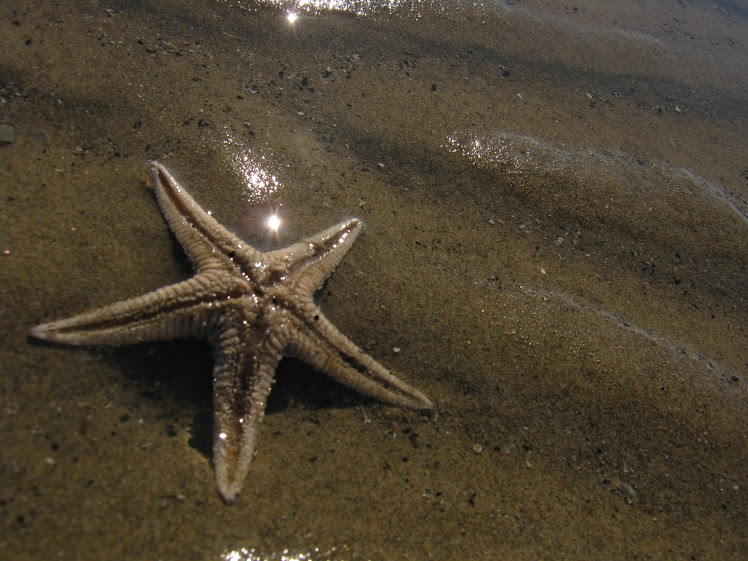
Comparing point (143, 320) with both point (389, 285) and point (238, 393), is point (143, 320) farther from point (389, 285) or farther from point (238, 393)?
point (389, 285)

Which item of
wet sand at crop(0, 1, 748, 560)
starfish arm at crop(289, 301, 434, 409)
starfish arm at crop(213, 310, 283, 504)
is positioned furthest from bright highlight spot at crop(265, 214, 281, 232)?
starfish arm at crop(213, 310, 283, 504)

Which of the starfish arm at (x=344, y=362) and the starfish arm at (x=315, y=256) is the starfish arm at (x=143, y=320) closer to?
the starfish arm at (x=315, y=256)

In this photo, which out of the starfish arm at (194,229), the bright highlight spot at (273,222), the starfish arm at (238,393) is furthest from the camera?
the bright highlight spot at (273,222)

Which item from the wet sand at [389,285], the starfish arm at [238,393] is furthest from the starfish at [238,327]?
the wet sand at [389,285]

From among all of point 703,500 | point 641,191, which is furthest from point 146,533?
point 641,191

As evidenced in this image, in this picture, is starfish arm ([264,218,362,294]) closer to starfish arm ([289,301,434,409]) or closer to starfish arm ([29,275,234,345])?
starfish arm ([289,301,434,409])

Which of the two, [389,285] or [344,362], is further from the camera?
[389,285]

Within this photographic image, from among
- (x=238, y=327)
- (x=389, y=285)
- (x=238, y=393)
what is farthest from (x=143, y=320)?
(x=389, y=285)
